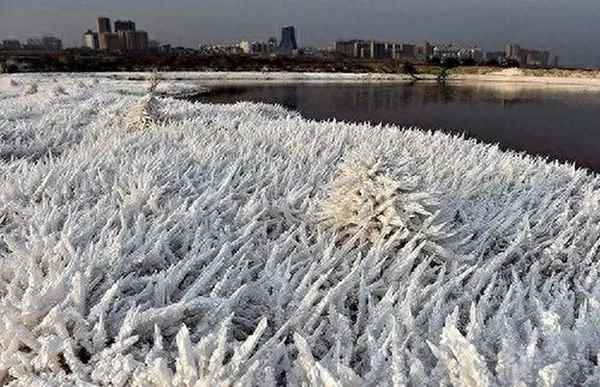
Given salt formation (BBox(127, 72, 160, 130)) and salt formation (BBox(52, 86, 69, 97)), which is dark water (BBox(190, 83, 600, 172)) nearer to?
salt formation (BBox(52, 86, 69, 97))

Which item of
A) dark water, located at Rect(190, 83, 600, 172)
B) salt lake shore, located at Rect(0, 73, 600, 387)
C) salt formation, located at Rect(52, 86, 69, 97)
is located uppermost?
salt formation, located at Rect(52, 86, 69, 97)

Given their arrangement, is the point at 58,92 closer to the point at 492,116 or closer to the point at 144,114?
the point at 144,114

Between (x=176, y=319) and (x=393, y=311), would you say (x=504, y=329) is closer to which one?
(x=393, y=311)

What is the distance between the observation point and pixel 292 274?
15.3 ft

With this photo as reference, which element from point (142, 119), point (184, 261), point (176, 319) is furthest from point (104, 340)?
point (142, 119)

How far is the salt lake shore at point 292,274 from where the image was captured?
10.1 ft

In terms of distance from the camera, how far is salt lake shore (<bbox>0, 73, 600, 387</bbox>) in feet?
10.1

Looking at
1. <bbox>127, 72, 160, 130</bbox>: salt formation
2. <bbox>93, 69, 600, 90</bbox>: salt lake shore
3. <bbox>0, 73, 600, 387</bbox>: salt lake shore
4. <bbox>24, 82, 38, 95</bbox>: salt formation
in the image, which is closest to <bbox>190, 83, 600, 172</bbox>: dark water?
<bbox>24, 82, 38, 95</bbox>: salt formation

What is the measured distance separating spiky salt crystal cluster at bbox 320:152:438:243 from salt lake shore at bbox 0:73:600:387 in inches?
0.9

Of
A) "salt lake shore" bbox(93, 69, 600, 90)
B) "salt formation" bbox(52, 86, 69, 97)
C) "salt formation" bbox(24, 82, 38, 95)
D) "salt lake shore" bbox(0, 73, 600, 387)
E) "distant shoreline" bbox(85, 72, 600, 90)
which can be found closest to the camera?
"salt lake shore" bbox(0, 73, 600, 387)

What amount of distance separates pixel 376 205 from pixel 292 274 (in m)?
1.31

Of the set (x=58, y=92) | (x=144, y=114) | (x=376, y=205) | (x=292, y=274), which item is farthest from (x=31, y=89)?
(x=292, y=274)

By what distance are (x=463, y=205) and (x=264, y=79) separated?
6509cm

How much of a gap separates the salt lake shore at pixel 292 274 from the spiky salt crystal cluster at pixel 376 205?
22 mm
